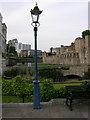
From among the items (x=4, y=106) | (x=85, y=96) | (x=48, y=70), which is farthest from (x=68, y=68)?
(x=4, y=106)

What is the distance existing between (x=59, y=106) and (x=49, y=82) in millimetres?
1336

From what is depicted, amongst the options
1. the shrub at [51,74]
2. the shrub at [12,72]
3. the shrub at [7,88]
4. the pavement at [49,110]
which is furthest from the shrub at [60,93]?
the shrub at [12,72]

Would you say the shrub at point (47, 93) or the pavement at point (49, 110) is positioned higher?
the shrub at point (47, 93)

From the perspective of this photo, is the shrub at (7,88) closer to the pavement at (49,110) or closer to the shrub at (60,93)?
the pavement at (49,110)

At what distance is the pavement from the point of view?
502cm

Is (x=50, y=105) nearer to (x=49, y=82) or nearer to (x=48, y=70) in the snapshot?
(x=49, y=82)

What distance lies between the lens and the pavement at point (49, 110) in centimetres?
502

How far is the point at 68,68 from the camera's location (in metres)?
26.0

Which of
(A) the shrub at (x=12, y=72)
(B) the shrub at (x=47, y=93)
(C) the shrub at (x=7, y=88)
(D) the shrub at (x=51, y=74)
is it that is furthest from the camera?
(D) the shrub at (x=51, y=74)

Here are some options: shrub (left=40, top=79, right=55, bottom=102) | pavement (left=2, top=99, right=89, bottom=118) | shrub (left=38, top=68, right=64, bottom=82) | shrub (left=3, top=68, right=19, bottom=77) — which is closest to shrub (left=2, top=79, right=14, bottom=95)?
pavement (left=2, top=99, right=89, bottom=118)

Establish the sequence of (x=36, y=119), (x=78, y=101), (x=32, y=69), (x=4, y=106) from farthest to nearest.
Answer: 1. (x=32, y=69)
2. (x=78, y=101)
3. (x=4, y=106)
4. (x=36, y=119)

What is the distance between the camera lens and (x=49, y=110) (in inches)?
217

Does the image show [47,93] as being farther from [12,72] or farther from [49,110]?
[12,72]

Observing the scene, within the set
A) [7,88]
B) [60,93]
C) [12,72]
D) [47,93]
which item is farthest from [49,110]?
[12,72]
